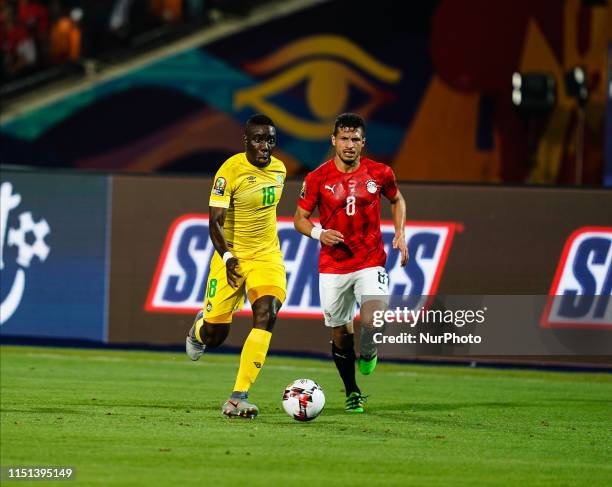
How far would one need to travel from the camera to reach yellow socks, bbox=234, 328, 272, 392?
11141 mm

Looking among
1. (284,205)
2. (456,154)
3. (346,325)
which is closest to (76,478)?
(346,325)

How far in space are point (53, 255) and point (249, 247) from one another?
17.7 feet

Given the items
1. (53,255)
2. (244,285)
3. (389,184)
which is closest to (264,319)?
(244,285)

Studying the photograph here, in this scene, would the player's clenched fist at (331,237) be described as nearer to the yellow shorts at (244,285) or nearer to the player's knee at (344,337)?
the yellow shorts at (244,285)

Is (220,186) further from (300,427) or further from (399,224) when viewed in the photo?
(300,427)

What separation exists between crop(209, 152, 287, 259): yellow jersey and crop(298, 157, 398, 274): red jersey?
34 centimetres

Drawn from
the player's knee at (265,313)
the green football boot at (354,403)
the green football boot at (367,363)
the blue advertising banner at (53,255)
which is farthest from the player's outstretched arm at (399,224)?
the blue advertising banner at (53,255)

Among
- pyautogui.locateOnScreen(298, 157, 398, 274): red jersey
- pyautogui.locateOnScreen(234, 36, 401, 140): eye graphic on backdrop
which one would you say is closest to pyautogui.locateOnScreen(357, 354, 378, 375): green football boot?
pyautogui.locateOnScreen(298, 157, 398, 274): red jersey

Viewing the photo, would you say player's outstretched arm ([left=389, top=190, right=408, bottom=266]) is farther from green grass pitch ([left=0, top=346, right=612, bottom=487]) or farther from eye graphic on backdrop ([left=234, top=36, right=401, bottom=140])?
eye graphic on backdrop ([left=234, top=36, right=401, bottom=140])

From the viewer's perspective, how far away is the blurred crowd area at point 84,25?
26.1m

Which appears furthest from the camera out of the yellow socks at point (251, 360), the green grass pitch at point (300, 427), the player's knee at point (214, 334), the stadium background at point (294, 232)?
the player's knee at point (214, 334)

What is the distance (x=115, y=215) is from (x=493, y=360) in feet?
15.0

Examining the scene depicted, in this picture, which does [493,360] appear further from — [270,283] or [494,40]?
[494,40]

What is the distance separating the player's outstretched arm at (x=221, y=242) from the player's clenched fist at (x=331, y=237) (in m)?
0.75
